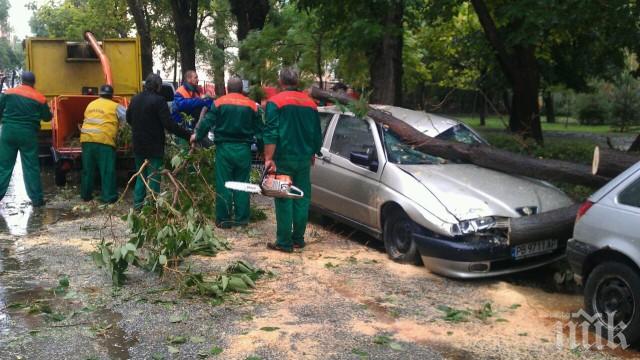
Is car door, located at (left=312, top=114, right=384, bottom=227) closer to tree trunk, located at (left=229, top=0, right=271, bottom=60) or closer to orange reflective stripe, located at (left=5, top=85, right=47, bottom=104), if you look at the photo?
orange reflective stripe, located at (left=5, top=85, right=47, bottom=104)

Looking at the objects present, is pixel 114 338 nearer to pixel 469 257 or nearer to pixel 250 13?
pixel 469 257

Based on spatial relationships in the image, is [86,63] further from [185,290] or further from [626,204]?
[626,204]

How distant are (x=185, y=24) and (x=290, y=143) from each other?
14573 mm

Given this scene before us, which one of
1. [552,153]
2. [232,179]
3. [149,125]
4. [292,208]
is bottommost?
[292,208]

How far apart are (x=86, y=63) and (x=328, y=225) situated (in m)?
7.30

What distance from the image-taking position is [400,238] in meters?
6.58

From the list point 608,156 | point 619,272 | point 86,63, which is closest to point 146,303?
point 619,272

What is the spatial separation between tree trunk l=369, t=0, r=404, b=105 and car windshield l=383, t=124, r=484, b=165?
3.58 meters

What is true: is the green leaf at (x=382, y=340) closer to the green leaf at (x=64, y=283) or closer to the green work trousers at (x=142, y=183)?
the green leaf at (x=64, y=283)

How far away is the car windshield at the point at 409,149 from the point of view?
6977 mm

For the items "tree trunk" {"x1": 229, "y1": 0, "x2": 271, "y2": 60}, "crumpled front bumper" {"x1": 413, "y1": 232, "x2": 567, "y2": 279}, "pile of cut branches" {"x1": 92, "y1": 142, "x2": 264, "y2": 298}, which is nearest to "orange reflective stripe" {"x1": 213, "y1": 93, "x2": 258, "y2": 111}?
"pile of cut branches" {"x1": 92, "y1": 142, "x2": 264, "y2": 298}

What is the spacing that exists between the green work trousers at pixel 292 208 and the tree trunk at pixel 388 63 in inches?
179

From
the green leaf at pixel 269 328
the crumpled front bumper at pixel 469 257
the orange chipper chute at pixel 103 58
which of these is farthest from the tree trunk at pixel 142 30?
the green leaf at pixel 269 328

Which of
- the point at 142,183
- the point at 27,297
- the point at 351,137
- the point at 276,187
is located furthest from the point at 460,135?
the point at 27,297
